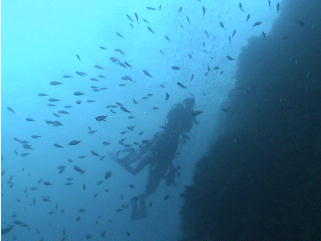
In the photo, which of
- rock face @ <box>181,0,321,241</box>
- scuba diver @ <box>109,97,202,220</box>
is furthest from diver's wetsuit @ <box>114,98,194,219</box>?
rock face @ <box>181,0,321,241</box>

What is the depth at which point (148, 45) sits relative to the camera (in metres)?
63.8

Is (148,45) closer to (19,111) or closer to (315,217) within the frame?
(19,111)

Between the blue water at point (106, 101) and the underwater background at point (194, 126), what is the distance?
0.23 metres

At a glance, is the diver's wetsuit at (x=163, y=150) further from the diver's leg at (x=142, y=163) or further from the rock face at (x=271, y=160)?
the rock face at (x=271, y=160)

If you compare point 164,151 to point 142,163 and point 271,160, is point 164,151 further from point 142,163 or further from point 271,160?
point 271,160

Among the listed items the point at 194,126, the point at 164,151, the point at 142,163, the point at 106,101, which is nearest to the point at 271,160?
the point at 164,151

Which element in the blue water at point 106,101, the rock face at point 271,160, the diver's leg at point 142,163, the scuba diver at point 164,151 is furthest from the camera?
the blue water at point 106,101

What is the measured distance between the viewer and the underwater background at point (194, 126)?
40.4ft

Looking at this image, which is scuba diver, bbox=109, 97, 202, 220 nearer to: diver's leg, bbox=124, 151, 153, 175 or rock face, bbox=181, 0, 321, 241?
diver's leg, bbox=124, 151, 153, 175

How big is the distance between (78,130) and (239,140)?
5123 cm

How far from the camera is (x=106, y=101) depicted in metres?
62.9

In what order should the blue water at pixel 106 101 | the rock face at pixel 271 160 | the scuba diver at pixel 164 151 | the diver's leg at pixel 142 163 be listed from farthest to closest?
1. the blue water at pixel 106 101
2. the diver's leg at pixel 142 163
3. the scuba diver at pixel 164 151
4. the rock face at pixel 271 160

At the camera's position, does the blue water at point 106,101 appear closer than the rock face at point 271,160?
No

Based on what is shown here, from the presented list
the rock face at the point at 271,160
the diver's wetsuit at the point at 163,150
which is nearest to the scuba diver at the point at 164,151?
the diver's wetsuit at the point at 163,150
